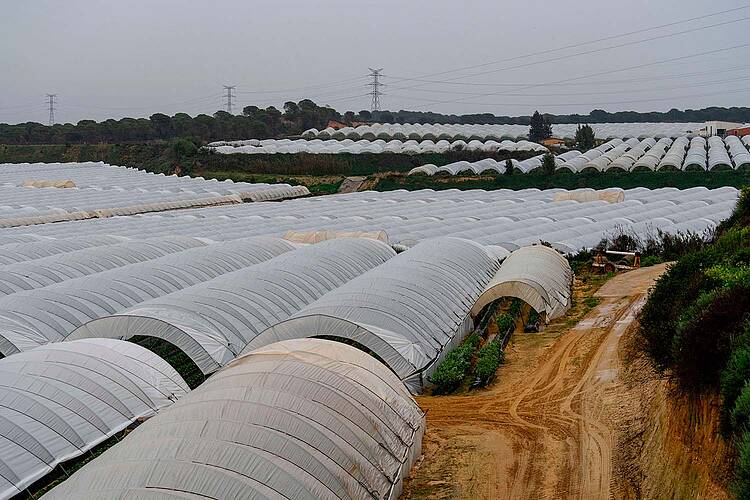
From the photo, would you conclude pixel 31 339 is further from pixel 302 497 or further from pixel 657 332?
pixel 657 332

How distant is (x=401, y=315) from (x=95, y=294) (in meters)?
6.89

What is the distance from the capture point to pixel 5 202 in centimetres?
4750

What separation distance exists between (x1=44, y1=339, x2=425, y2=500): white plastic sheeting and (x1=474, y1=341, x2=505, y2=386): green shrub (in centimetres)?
293

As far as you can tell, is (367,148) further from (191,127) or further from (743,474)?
(743,474)

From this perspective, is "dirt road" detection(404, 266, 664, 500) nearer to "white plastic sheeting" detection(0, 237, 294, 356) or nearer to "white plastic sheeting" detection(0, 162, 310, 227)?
"white plastic sheeting" detection(0, 237, 294, 356)

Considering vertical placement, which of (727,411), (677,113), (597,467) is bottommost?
(597,467)

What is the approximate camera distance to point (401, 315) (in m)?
15.2

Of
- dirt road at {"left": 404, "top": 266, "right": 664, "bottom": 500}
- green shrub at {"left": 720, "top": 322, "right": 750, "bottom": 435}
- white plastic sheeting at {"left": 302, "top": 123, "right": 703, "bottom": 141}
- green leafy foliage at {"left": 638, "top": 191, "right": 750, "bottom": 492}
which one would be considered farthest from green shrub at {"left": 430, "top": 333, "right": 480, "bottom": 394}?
white plastic sheeting at {"left": 302, "top": 123, "right": 703, "bottom": 141}

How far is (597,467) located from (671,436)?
1064mm

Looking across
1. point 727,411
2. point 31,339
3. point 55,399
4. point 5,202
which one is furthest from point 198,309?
point 5,202

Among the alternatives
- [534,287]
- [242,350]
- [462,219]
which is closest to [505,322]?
[534,287]

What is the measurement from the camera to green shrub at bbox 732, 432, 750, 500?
6.34 meters

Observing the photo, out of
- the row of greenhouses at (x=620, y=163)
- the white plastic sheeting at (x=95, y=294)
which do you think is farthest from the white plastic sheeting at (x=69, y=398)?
the row of greenhouses at (x=620, y=163)

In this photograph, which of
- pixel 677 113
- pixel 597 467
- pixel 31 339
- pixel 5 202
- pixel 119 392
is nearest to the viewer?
pixel 597 467
